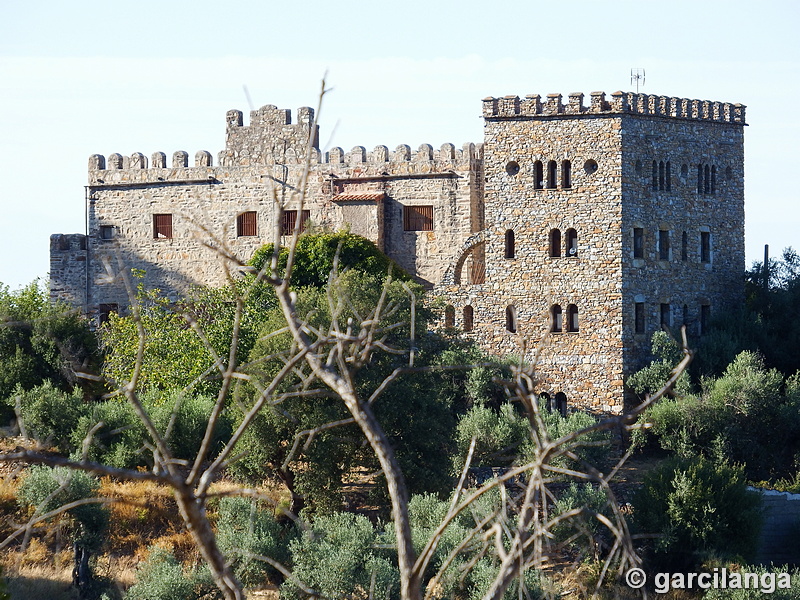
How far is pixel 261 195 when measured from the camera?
117 ft

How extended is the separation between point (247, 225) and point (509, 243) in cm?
956

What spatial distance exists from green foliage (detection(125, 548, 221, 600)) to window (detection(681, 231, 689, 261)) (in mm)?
15546

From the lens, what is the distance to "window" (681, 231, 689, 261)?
29962 millimetres

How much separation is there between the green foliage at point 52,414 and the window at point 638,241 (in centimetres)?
1361

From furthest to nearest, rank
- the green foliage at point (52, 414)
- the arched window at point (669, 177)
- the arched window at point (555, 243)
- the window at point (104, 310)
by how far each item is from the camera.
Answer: the window at point (104, 310)
the arched window at point (669, 177)
the arched window at point (555, 243)
the green foliage at point (52, 414)

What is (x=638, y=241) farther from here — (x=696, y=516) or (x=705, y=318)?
(x=696, y=516)

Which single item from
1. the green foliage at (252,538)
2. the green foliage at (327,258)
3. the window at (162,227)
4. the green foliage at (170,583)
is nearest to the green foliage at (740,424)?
the green foliage at (327,258)

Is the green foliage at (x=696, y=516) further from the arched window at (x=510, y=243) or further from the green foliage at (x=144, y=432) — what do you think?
the green foliage at (x=144, y=432)

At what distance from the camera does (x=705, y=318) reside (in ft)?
100

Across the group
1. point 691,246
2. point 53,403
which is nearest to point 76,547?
point 53,403

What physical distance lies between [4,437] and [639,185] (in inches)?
639

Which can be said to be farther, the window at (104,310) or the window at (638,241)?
the window at (104,310)

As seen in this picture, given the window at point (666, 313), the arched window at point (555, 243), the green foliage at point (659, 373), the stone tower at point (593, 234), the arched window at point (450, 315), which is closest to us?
the green foliage at point (659, 373)

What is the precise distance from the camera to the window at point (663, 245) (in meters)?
29.6
